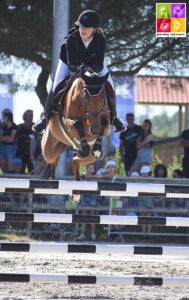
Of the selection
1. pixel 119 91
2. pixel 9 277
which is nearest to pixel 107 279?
pixel 9 277

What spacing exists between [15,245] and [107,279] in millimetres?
889

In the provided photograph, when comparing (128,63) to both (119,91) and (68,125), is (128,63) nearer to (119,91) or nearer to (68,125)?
(119,91)

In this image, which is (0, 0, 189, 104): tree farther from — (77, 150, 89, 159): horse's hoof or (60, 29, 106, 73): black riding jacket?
(77, 150, 89, 159): horse's hoof

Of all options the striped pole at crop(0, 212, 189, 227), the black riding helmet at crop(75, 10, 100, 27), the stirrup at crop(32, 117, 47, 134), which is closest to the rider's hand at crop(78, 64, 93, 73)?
the black riding helmet at crop(75, 10, 100, 27)

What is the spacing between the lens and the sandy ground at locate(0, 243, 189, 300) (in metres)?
7.61

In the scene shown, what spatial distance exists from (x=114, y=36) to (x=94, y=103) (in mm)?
7418

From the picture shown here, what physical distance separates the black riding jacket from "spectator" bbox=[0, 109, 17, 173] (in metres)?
6.16

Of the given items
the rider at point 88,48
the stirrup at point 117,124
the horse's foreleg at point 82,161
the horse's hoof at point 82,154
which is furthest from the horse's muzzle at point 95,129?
the stirrup at point 117,124

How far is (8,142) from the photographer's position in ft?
46.1

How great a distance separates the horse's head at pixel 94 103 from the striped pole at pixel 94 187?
0.73 meters

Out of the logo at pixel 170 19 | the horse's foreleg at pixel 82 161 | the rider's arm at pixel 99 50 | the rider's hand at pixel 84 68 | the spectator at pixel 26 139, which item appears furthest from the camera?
the spectator at pixel 26 139

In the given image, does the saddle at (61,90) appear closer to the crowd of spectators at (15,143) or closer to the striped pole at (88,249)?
the striped pole at (88,249)

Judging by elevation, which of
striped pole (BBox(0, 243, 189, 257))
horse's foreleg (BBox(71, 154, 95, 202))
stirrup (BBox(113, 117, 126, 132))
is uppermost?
stirrup (BBox(113, 117, 126, 132))

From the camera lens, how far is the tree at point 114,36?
14289mm
